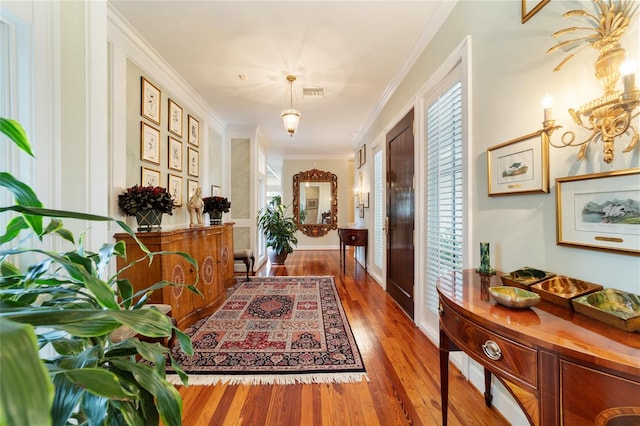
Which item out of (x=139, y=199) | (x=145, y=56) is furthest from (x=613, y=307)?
(x=145, y=56)

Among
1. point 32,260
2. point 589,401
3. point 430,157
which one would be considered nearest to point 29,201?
point 32,260

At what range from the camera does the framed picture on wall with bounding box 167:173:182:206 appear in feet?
9.65

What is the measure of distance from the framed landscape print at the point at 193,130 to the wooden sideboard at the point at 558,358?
145 inches

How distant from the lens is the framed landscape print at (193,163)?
136 inches

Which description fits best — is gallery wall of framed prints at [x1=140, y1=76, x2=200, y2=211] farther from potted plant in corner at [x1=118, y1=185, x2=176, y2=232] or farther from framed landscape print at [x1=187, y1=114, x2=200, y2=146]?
potted plant in corner at [x1=118, y1=185, x2=176, y2=232]

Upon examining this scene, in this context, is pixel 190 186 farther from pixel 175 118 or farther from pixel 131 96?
pixel 131 96

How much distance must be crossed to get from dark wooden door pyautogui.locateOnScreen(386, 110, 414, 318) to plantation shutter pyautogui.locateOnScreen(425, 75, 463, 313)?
1.13 feet

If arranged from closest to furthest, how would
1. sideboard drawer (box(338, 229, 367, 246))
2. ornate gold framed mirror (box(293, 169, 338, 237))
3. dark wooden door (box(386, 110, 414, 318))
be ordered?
1. dark wooden door (box(386, 110, 414, 318))
2. sideboard drawer (box(338, 229, 367, 246))
3. ornate gold framed mirror (box(293, 169, 338, 237))

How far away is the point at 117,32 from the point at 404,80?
2759mm

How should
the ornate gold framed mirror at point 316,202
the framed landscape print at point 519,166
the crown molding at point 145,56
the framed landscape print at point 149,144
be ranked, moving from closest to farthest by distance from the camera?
the framed landscape print at point 519,166
the crown molding at point 145,56
the framed landscape print at point 149,144
the ornate gold framed mirror at point 316,202

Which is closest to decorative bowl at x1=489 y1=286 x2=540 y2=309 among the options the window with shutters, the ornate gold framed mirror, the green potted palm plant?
the green potted palm plant

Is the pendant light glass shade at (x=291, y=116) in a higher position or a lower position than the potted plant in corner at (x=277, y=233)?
higher

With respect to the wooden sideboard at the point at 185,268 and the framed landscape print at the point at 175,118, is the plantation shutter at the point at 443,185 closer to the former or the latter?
the wooden sideboard at the point at 185,268

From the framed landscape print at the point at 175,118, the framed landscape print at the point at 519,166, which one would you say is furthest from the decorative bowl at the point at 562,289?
the framed landscape print at the point at 175,118
